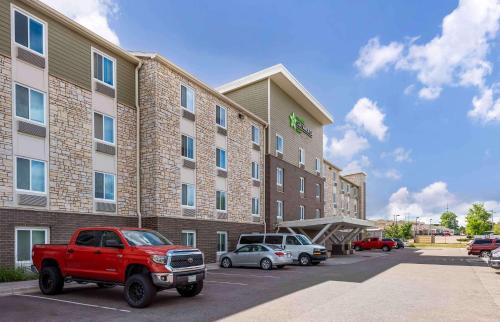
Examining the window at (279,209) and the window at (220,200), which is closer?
the window at (220,200)

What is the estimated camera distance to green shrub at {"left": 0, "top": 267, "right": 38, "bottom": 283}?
15065 millimetres

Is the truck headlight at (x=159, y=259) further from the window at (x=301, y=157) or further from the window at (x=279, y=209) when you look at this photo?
the window at (x=301, y=157)

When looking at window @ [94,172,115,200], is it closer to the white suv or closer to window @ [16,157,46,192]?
window @ [16,157,46,192]

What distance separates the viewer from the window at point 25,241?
16.6 m

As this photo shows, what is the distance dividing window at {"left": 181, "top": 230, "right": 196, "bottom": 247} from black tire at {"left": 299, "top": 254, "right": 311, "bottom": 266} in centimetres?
628

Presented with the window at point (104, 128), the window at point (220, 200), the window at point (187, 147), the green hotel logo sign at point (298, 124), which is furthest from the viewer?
the green hotel logo sign at point (298, 124)

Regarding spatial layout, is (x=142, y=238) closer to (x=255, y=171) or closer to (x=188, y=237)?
(x=188, y=237)

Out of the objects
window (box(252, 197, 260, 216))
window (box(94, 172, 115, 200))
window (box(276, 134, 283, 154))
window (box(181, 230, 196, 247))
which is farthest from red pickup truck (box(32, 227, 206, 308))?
window (box(276, 134, 283, 154))

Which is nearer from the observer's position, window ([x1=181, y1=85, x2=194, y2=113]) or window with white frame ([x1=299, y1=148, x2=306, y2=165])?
window ([x1=181, y1=85, x2=194, y2=113])

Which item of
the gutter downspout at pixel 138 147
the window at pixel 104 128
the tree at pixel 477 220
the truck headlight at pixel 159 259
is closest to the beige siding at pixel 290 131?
the gutter downspout at pixel 138 147

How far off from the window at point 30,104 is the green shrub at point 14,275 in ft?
18.5

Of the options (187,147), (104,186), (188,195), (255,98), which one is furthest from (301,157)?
(104,186)

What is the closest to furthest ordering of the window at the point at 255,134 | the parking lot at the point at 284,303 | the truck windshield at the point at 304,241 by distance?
the parking lot at the point at 284,303 < the truck windshield at the point at 304,241 < the window at the point at 255,134

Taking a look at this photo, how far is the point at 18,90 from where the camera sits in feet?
56.3
